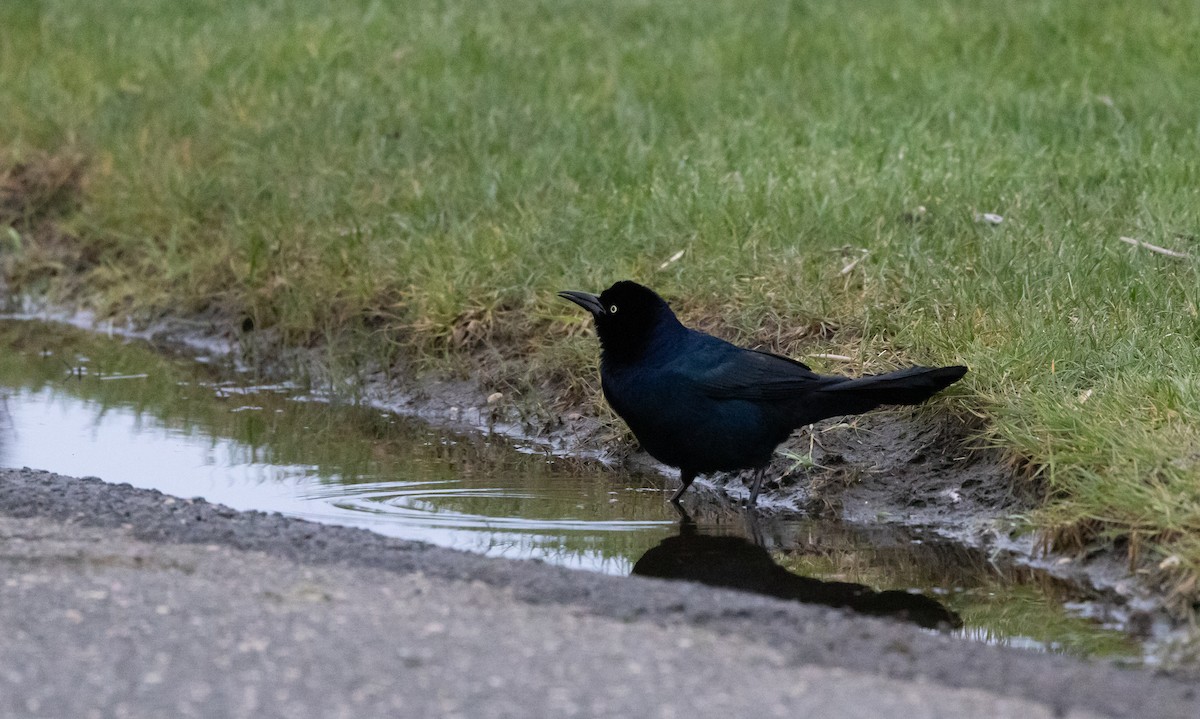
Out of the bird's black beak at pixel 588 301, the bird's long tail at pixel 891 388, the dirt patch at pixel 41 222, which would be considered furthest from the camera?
the dirt patch at pixel 41 222

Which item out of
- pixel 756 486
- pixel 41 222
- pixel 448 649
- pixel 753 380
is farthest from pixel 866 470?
pixel 41 222

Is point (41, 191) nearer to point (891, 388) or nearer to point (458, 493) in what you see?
point (458, 493)

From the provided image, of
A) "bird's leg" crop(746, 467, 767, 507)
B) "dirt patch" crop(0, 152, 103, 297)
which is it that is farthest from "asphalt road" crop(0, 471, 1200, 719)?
"dirt patch" crop(0, 152, 103, 297)

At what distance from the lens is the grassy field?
17.7 feet

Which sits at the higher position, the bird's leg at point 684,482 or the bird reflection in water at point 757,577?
the bird's leg at point 684,482

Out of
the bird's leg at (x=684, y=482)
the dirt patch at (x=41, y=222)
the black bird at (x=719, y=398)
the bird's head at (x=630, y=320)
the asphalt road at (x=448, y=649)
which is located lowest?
the asphalt road at (x=448, y=649)

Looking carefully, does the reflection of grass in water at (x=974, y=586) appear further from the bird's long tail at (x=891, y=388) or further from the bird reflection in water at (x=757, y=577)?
the bird's long tail at (x=891, y=388)

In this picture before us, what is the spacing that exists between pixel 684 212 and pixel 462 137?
70.7 inches

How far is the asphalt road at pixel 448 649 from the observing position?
312 centimetres

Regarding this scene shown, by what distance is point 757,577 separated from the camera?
4.56m

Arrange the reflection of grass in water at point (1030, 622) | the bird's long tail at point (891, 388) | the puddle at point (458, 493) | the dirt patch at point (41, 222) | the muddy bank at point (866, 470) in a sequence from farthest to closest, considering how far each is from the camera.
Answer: the dirt patch at point (41, 222) → the bird's long tail at point (891, 388) → the muddy bank at point (866, 470) → the puddle at point (458, 493) → the reflection of grass in water at point (1030, 622)

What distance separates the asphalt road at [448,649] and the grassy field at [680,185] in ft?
3.39

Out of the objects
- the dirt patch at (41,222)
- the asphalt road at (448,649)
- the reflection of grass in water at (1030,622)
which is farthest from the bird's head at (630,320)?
the dirt patch at (41,222)

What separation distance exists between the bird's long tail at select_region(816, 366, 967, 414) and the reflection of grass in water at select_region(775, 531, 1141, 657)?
0.44m
